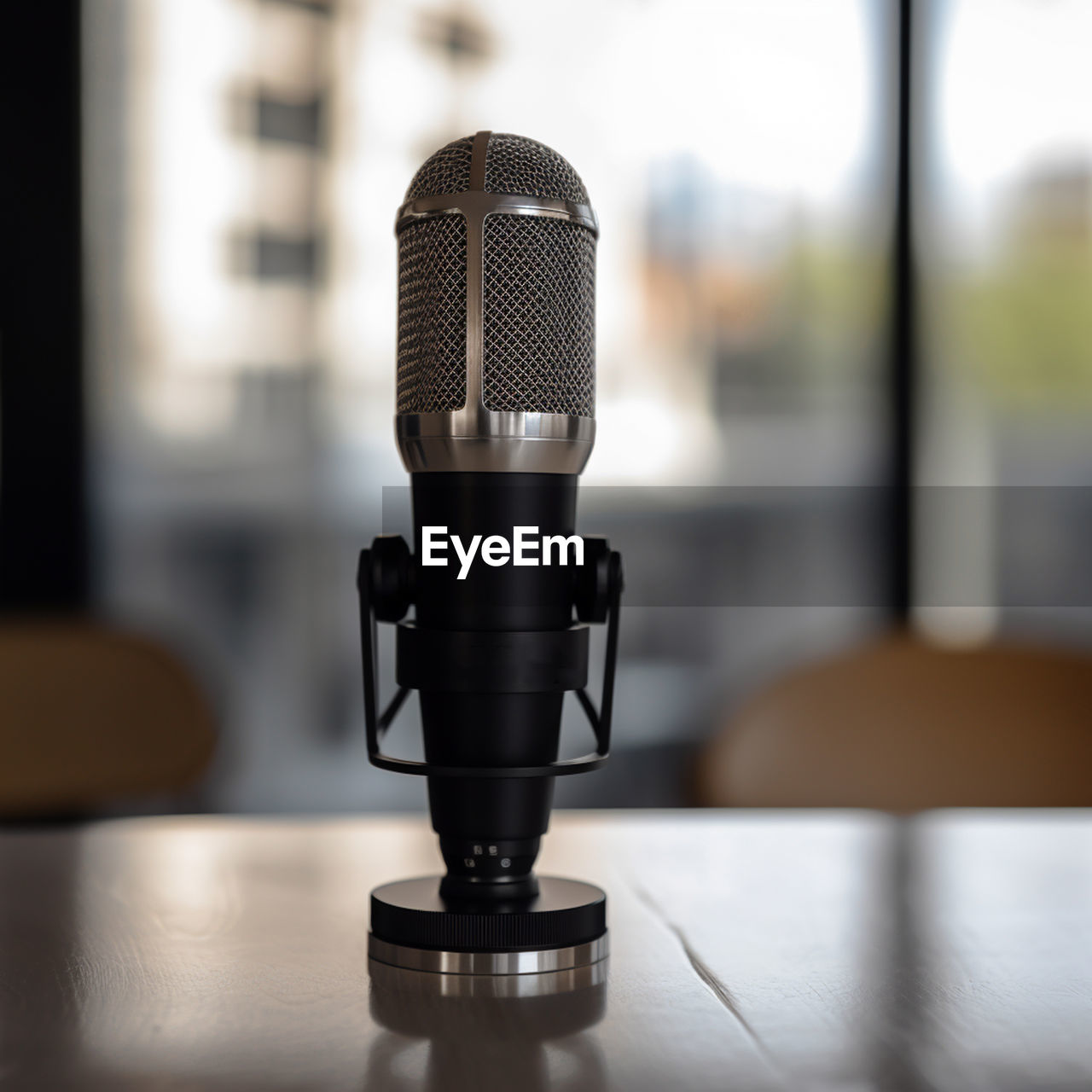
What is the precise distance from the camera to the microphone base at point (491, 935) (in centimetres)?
67

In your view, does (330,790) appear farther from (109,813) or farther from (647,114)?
(647,114)

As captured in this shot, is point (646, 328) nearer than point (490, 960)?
No

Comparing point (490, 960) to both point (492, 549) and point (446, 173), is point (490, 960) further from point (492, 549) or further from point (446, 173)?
point (446, 173)

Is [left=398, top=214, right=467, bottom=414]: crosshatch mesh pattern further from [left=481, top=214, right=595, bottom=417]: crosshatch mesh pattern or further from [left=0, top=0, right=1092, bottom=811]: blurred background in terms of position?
[left=0, top=0, right=1092, bottom=811]: blurred background

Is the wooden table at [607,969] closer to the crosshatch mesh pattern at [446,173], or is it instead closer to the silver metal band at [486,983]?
the silver metal band at [486,983]

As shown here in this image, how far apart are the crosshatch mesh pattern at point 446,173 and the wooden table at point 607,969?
405mm

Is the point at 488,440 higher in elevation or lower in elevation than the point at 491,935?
higher

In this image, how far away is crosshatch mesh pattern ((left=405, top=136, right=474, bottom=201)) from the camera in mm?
675

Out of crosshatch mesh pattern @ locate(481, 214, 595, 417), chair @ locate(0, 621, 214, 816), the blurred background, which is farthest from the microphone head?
the blurred background

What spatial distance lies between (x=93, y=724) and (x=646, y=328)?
1.28 metres

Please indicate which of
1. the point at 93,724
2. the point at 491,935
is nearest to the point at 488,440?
the point at 491,935

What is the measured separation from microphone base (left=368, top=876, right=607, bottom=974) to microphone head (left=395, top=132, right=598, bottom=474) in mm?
232

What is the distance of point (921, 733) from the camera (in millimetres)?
1693

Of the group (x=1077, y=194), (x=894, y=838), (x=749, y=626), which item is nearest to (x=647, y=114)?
(x=1077, y=194)
